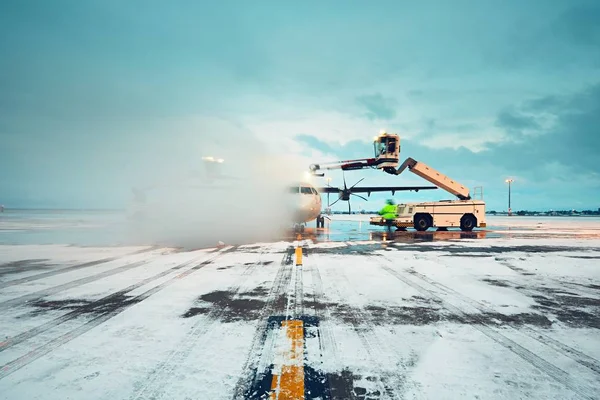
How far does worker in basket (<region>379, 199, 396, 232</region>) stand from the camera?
18.8 m

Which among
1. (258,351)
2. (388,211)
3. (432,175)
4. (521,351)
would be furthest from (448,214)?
(258,351)

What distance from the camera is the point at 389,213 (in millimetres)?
19922

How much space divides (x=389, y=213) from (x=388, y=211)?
17.5 inches

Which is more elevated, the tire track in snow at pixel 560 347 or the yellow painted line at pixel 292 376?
the tire track in snow at pixel 560 347

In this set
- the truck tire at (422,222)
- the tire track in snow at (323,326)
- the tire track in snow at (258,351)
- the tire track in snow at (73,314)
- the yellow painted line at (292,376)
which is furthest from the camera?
the truck tire at (422,222)

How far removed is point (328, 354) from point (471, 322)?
2174 millimetres

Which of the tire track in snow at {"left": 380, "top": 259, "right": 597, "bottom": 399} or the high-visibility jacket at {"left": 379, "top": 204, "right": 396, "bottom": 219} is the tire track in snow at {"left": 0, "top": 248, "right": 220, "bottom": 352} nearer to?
the tire track in snow at {"left": 380, "top": 259, "right": 597, "bottom": 399}

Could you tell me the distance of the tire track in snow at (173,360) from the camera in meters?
2.30

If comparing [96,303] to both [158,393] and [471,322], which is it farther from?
[471,322]

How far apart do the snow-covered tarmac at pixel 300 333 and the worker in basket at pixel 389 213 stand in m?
11.8

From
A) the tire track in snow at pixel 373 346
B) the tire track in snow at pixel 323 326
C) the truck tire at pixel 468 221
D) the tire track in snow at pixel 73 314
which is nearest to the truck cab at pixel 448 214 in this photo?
the truck tire at pixel 468 221

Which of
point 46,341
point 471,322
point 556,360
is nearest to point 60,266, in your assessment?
point 46,341

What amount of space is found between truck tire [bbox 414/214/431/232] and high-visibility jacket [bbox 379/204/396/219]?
4.82ft

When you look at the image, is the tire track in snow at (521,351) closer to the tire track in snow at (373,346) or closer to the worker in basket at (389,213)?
the tire track in snow at (373,346)
